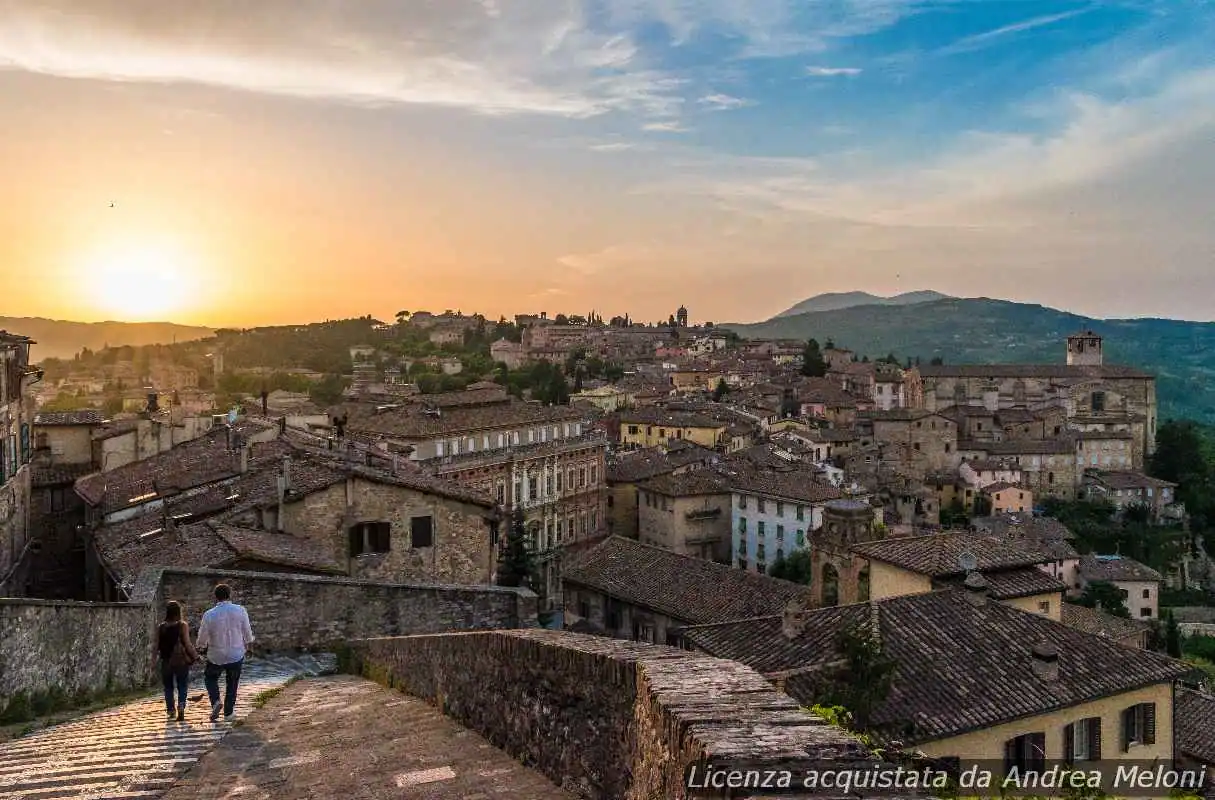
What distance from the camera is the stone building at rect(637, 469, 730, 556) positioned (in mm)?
61625

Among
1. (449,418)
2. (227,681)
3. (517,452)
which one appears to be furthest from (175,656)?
(517,452)

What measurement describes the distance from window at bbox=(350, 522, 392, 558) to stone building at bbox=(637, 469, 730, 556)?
4284cm

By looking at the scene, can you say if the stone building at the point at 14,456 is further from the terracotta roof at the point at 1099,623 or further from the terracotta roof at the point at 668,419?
the terracotta roof at the point at 668,419

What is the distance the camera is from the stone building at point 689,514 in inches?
2426

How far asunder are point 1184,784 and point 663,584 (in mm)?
23961

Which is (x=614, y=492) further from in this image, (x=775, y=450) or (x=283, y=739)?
(x=283, y=739)

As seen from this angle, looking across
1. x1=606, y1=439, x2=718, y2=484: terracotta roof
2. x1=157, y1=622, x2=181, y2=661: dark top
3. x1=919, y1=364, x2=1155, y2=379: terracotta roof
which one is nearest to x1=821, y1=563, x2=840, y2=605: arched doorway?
x1=157, y1=622, x2=181, y2=661: dark top

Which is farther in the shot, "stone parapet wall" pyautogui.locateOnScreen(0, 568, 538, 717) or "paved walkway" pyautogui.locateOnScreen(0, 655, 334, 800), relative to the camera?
"stone parapet wall" pyautogui.locateOnScreen(0, 568, 538, 717)

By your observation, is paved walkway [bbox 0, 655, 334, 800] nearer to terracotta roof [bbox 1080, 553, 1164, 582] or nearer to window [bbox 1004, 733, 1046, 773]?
window [bbox 1004, 733, 1046, 773]

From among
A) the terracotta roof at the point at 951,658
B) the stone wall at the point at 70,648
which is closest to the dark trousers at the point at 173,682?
the stone wall at the point at 70,648

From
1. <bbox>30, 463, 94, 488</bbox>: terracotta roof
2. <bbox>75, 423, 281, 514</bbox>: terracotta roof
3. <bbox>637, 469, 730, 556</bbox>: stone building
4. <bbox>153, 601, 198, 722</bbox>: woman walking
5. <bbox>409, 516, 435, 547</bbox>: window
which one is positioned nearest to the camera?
<bbox>153, 601, 198, 722</bbox>: woman walking

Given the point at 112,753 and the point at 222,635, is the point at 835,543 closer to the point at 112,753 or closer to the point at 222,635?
the point at 222,635

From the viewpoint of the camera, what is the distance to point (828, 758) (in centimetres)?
423

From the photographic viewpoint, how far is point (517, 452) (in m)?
60.9
